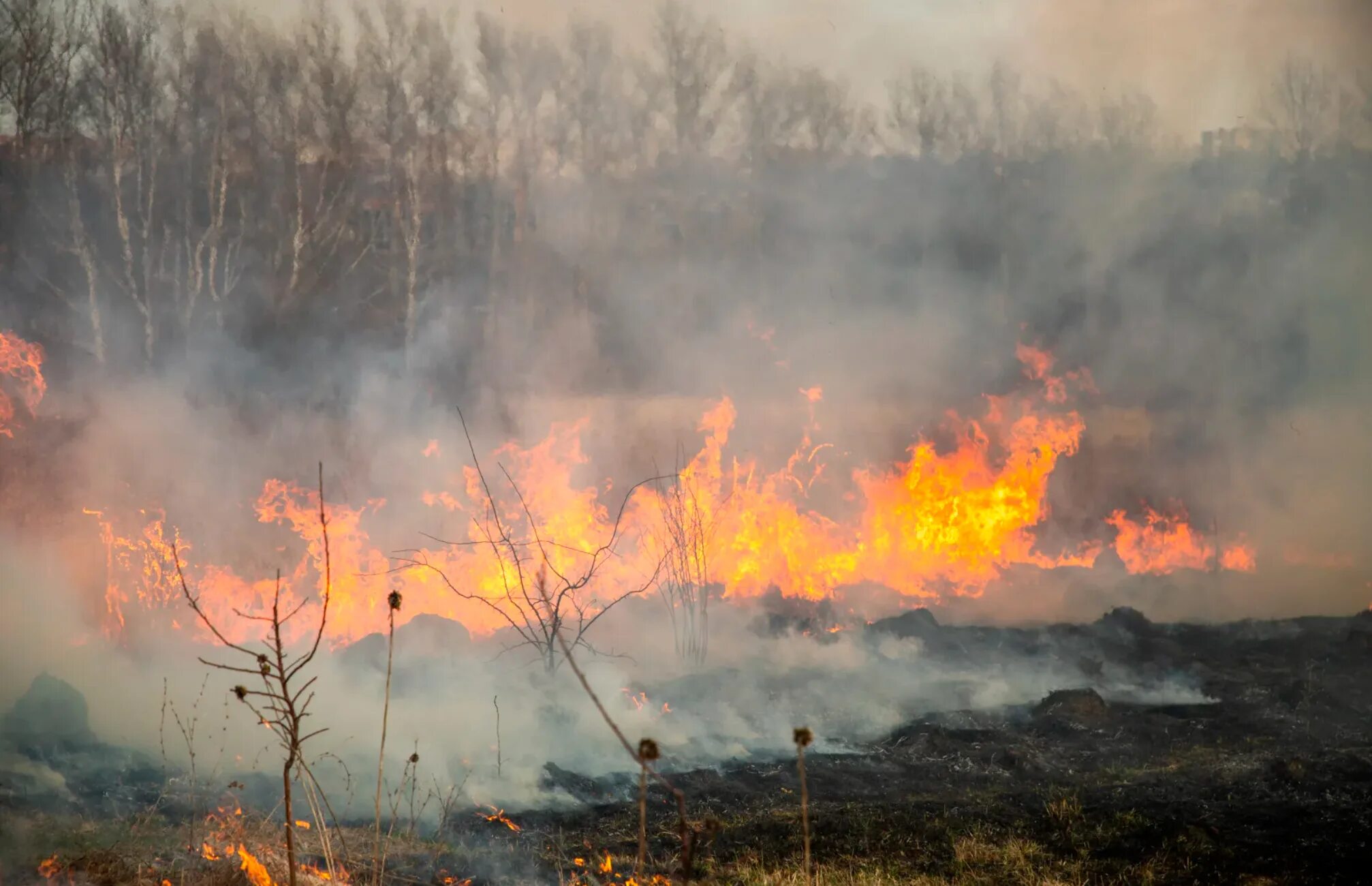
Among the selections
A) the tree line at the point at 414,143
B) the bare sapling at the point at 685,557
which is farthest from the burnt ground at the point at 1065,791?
the tree line at the point at 414,143

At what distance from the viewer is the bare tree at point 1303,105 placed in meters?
9.56

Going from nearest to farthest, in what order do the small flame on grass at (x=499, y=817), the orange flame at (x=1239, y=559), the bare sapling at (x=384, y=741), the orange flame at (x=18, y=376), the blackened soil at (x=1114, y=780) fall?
the bare sapling at (x=384, y=741), the blackened soil at (x=1114, y=780), the small flame on grass at (x=499, y=817), the orange flame at (x=18, y=376), the orange flame at (x=1239, y=559)

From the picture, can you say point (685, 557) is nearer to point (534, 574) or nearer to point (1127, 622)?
point (534, 574)

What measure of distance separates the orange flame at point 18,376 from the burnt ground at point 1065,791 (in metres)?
3.06

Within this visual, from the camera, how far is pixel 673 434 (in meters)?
9.61

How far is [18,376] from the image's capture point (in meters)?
8.46

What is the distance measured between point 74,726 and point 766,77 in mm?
7689

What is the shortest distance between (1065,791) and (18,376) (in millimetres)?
8652

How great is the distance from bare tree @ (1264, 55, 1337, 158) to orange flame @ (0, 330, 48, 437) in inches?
433

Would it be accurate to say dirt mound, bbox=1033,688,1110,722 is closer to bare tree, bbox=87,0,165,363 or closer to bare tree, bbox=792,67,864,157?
bare tree, bbox=792,67,864,157

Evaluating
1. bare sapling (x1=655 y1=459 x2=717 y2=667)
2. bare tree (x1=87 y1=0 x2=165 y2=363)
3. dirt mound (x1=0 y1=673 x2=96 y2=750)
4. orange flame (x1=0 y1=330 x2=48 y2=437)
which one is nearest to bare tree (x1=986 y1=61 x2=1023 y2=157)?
bare sapling (x1=655 y1=459 x2=717 y2=667)

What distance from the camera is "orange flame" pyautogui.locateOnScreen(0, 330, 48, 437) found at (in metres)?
8.37

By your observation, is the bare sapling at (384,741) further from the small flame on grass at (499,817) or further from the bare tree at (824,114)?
the bare tree at (824,114)

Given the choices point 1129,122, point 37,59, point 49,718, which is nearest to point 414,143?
point 37,59
